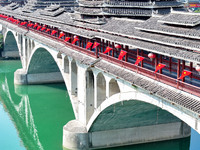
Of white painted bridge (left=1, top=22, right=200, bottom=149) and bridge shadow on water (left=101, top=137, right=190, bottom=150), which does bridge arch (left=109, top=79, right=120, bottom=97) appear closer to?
white painted bridge (left=1, top=22, right=200, bottom=149)

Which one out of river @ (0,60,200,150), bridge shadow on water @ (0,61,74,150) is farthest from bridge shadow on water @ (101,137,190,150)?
bridge shadow on water @ (0,61,74,150)

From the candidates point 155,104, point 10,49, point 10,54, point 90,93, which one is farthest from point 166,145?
point 10,49

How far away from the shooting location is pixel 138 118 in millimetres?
29172

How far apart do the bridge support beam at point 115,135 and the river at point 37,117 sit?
0.64 m

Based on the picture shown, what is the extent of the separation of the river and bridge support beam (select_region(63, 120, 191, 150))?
0.64 m

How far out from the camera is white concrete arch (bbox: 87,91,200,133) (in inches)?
636

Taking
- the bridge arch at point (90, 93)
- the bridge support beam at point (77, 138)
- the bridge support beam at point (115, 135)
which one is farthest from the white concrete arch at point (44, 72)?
the bridge arch at point (90, 93)

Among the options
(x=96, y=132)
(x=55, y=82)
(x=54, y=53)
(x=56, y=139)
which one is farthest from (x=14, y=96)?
(x=96, y=132)

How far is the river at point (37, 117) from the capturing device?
32309mm

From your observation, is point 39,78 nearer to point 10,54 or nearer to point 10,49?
point 10,54

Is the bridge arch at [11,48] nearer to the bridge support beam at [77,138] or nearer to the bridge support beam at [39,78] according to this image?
the bridge support beam at [39,78]

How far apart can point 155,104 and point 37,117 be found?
23.6 m

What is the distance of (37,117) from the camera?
40.4 metres

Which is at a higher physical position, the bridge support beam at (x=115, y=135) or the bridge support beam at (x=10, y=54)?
the bridge support beam at (x=115, y=135)
